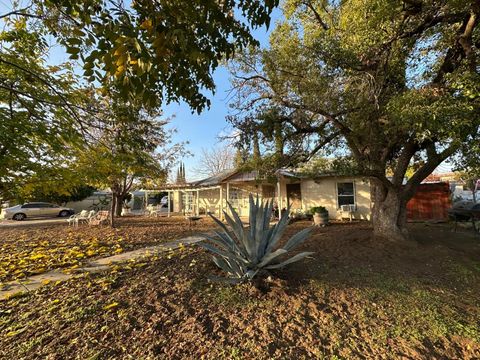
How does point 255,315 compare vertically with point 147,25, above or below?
below

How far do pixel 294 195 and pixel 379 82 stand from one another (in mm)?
11627

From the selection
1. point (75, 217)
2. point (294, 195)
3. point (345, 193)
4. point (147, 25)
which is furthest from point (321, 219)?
point (75, 217)

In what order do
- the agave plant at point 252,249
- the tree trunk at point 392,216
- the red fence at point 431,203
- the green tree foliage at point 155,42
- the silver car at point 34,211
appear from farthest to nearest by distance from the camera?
the silver car at point 34,211 → the red fence at point 431,203 → the tree trunk at point 392,216 → the agave plant at point 252,249 → the green tree foliage at point 155,42

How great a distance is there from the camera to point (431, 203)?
1488cm

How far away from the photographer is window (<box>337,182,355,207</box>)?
15261 mm

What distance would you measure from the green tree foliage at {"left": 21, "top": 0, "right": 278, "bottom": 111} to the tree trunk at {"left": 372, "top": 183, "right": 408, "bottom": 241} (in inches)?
250

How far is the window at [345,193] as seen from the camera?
15.3m

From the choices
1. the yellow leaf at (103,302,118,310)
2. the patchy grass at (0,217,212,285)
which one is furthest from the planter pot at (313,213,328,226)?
the yellow leaf at (103,302,118,310)

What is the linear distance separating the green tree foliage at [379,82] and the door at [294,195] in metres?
8.51

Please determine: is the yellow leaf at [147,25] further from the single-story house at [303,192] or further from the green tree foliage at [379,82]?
the single-story house at [303,192]

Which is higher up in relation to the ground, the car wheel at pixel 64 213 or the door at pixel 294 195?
the door at pixel 294 195

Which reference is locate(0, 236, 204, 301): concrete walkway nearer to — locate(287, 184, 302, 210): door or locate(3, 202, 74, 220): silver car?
locate(287, 184, 302, 210): door

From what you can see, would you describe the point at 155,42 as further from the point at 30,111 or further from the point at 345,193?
the point at 345,193

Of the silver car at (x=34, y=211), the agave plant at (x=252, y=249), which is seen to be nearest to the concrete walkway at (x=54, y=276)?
the agave plant at (x=252, y=249)
